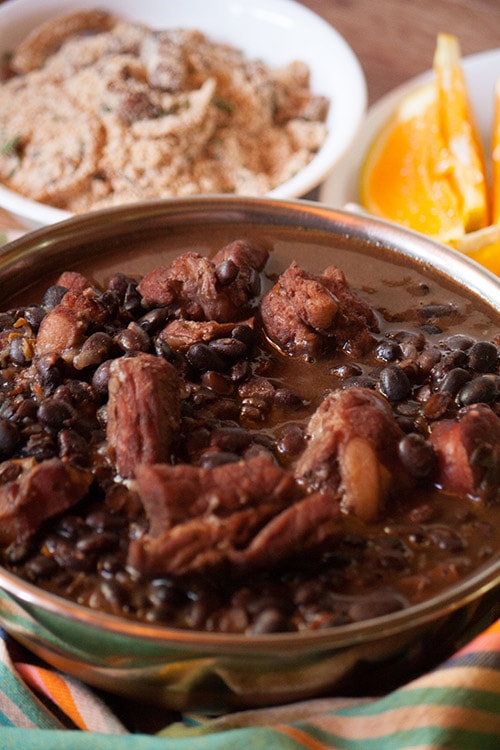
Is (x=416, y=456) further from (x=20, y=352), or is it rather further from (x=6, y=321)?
(x=6, y=321)

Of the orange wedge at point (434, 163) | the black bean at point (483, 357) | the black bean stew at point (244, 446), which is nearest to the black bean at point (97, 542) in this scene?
the black bean stew at point (244, 446)

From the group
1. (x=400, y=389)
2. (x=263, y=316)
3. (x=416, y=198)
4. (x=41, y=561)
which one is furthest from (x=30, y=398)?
(x=416, y=198)

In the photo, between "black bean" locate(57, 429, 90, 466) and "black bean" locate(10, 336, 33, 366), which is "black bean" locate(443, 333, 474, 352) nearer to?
"black bean" locate(57, 429, 90, 466)

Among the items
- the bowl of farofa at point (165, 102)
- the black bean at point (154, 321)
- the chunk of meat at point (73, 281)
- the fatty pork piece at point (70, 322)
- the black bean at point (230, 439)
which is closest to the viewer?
the black bean at point (230, 439)

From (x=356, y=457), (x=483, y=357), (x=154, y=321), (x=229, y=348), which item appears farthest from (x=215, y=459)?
(x=483, y=357)

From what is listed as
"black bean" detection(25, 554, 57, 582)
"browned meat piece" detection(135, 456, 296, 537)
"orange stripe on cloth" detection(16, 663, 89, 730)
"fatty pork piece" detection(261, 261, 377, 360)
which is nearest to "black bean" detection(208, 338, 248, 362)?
"fatty pork piece" detection(261, 261, 377, 360)

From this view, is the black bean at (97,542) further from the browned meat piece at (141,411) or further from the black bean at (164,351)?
the black bean at (164,351)
